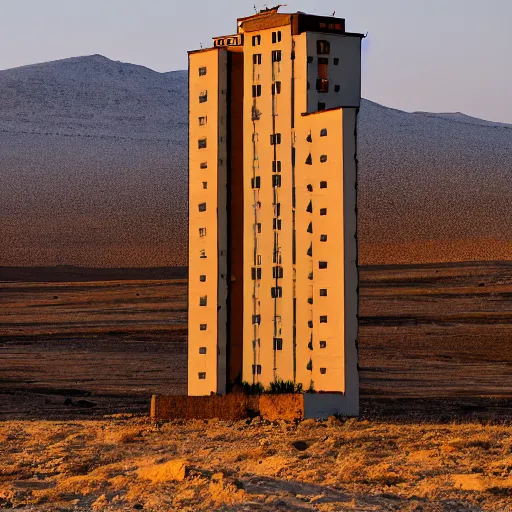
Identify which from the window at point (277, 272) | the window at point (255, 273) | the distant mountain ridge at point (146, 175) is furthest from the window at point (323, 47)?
the distant mountain ridge at point (146, 175)

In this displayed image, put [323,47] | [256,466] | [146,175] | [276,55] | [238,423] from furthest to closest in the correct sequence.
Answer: [146,175], [276,55], [323,47], [238,423], [256,466]

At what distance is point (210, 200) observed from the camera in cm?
3909

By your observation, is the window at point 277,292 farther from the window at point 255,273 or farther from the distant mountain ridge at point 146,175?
the distant mountain ridge at point 146,175

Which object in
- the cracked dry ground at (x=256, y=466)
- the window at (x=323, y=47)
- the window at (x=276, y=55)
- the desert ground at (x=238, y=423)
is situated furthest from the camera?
the window at (x=276, y=55)

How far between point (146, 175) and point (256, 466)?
318ft

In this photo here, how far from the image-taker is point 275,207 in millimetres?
38094

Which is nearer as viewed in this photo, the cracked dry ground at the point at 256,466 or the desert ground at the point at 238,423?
the cracked dry ground at the point at 256,466

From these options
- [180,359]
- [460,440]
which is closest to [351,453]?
[460,440]

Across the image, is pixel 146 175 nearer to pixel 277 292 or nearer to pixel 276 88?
pixel 276 88

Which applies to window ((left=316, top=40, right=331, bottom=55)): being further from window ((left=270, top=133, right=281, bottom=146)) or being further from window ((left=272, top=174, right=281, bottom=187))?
window ((left=272, top=174, right=281, bottom=187))

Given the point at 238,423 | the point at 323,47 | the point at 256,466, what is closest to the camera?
the point at 256,466

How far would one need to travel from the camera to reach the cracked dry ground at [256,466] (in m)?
24.4

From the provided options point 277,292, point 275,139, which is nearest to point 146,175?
point 275,139

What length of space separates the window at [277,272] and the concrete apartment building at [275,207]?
38 millimetres
